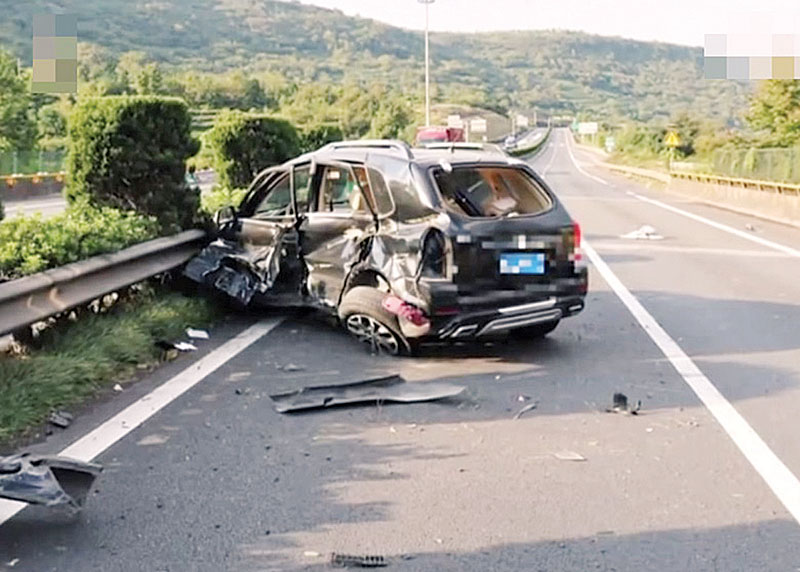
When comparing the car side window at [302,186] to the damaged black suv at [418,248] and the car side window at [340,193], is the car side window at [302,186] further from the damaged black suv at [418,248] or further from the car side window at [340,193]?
the car side window at [340,193]

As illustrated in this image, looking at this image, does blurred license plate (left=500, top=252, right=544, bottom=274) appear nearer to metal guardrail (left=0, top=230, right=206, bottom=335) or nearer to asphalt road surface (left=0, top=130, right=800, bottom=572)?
asphalt road surface (left=0, top=130, right=800, bottom=572)

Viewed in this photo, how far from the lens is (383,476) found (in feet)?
18.2

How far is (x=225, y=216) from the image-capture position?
1066cm

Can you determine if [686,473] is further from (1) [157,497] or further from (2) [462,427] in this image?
(1) [157,497]

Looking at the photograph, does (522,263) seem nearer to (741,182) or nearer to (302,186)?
(302,186)

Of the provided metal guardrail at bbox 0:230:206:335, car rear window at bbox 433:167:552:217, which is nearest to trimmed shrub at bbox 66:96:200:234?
metal guardrail at bbox 0:230:206:335

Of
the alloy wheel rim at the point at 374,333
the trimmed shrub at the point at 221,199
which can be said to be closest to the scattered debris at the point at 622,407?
the alloy wheel rim at the point at 374,333

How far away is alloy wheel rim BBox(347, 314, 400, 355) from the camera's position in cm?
852

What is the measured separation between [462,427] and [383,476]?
1.07 m

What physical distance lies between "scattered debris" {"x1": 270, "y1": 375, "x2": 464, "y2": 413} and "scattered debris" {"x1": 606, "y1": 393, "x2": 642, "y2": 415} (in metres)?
1.02

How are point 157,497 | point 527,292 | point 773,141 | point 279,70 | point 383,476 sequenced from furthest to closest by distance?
point 279,70, point 773,141, point 527,292, point 383,476, point 157,497

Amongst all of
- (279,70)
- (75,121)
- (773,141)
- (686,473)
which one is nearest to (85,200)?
(75,121)

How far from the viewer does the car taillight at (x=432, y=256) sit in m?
8.17

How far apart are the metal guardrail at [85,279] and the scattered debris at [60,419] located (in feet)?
2.08
